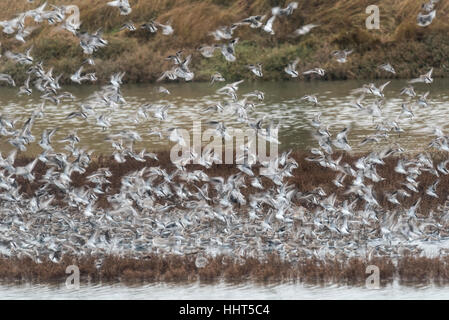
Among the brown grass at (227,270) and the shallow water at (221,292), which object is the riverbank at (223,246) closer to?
the brown grass at (227,270)

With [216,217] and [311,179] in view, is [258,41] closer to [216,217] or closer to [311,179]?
[311,179]

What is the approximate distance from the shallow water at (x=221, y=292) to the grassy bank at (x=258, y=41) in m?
36.0

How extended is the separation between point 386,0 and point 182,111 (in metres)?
22.2

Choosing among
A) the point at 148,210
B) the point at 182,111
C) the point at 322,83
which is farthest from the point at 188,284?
the point at 322,83

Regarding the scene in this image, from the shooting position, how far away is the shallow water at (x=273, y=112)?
33.4m

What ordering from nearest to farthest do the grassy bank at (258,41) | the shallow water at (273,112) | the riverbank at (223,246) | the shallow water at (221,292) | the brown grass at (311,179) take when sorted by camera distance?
the shallow water at (221,292), the riverbank at (223,246), the brown grass at (311,179), the shallow water at (273,112), the grassy bank at (258,41)

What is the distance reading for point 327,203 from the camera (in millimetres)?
19266

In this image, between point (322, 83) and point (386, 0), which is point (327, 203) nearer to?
point (322, 83)

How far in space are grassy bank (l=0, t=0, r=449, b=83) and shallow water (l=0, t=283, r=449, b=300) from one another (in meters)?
36.0

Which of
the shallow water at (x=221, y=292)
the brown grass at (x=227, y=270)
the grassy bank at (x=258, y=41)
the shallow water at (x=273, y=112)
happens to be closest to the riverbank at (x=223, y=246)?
the brown grass at (x=227, y=270)

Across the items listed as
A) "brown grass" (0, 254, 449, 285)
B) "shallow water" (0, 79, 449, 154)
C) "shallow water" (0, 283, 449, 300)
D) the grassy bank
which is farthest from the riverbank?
the grassy bank

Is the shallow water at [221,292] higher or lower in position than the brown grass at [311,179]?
lower

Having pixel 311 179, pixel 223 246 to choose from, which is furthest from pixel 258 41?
pixel 223 246

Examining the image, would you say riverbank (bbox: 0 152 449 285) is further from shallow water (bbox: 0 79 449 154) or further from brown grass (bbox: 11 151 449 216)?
shallow water (bbox: 0 79 449 154)
